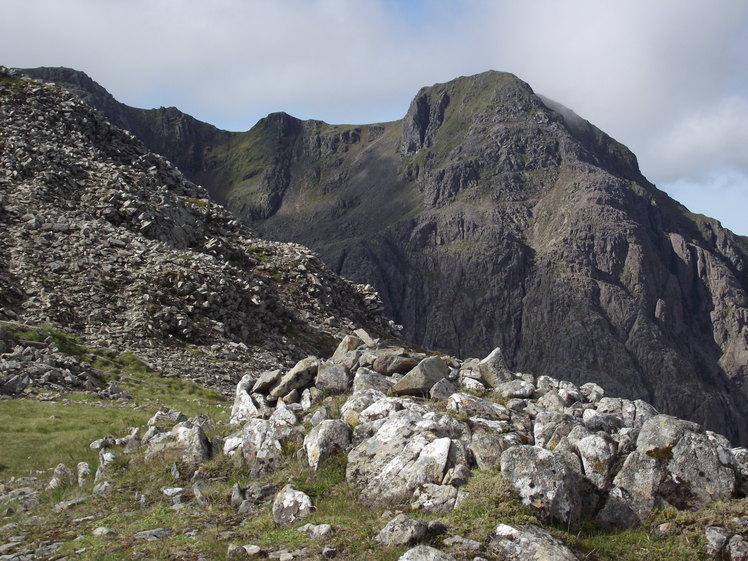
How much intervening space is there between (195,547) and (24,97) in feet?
220

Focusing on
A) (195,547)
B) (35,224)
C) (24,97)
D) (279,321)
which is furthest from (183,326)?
(24,97)

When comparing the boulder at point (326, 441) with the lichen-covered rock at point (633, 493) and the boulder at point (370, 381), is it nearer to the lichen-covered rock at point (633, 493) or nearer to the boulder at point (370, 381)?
the boulder at point (370, 381)

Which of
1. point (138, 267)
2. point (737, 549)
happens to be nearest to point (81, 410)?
point (138, 267)

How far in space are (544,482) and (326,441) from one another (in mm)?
6763

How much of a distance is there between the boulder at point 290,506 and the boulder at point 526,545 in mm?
5162

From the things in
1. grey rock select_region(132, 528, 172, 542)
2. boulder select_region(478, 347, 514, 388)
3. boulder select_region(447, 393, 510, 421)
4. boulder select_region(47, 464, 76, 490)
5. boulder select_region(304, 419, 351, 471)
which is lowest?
boulder select_region(47, 464, 76, 490)

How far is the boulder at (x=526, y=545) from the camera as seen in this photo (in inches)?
545

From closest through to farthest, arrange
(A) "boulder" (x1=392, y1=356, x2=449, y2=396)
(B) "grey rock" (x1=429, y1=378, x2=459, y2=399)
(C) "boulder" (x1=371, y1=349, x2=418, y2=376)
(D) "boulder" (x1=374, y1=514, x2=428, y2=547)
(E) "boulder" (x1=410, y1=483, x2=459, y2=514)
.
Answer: (D) "boulder" (x1=374, y1=514, x2=428, y2=547) < (E) "boulder" (x1=410, y1=483, x2=459, y2=514) < (B) "grey rock" (x1=429, y1=378, x2=459, y2=399) < (A) "boulder" (x1=392, y1=356, x2=449, y2=396) < (C) "boulder" (x1=371, y1=349, x2=418, y2=376)

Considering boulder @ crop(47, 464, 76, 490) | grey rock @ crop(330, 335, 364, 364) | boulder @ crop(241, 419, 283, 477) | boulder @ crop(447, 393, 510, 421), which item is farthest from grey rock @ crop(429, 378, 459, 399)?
boulder @ crop(47, 464, 76, 490)

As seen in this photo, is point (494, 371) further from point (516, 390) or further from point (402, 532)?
point (402, 532)

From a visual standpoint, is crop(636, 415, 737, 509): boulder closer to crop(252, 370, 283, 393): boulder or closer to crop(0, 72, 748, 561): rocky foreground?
crop(0, 72, 748, 561): rocky foreground

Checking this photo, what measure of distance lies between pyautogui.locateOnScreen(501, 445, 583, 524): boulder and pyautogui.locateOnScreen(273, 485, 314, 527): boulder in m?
5.30

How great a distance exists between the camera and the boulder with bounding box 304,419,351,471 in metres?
19.3

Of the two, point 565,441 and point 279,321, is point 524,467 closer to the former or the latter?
point 565,441
